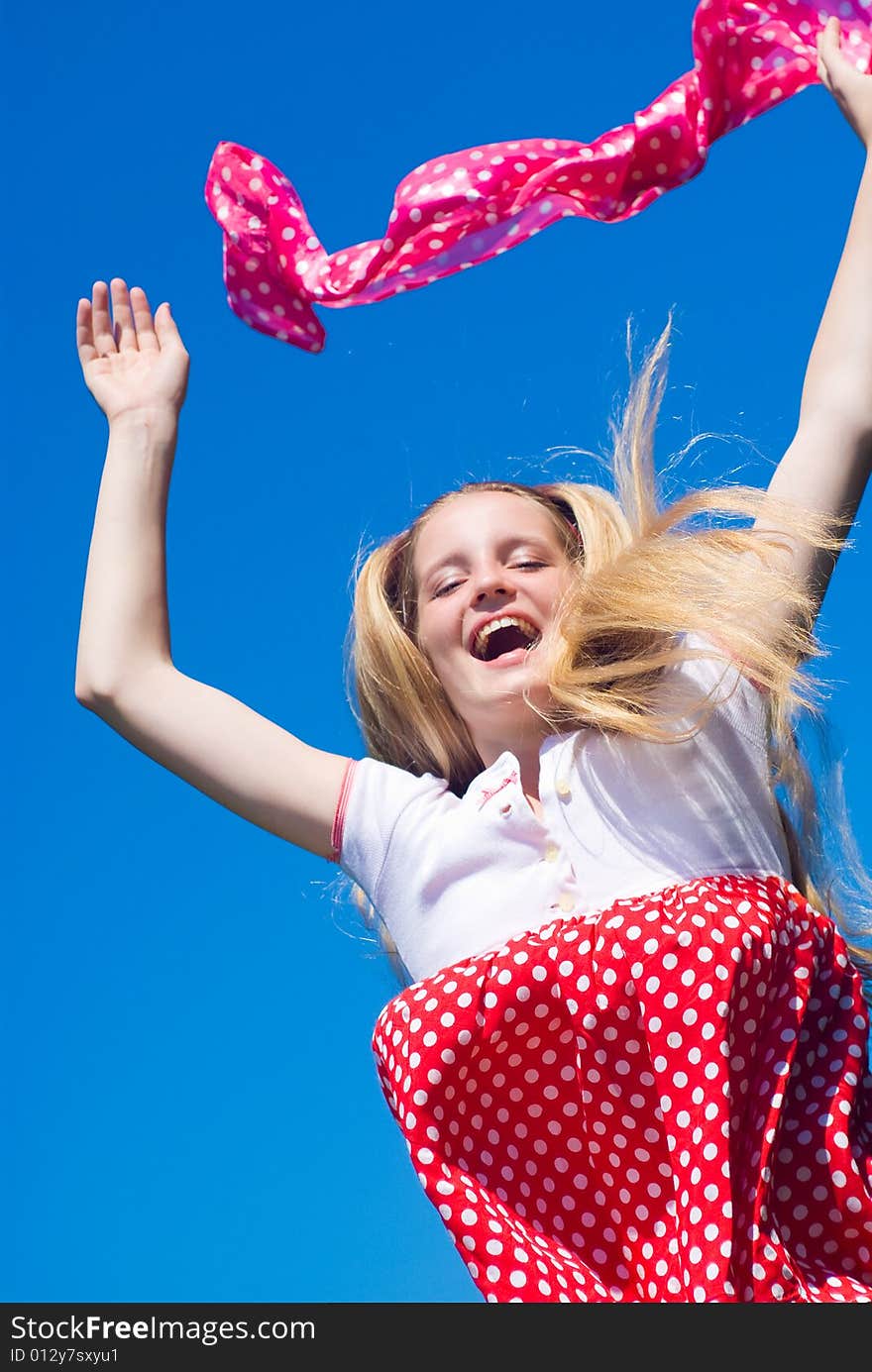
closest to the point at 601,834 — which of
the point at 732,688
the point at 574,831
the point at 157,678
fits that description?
the point at 574,831

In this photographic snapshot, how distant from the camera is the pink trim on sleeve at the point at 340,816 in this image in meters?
3.02

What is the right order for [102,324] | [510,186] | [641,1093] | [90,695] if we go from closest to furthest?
[641,1093]
[90,695]
[510,186]
[102,324]

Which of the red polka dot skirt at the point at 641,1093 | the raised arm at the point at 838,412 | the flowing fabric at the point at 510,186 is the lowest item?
the red polka dot skirt at the point at 641,1093

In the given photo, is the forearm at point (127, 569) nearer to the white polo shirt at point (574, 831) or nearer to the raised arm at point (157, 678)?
the raised arm at point (157, 678)

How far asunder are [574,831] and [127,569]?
1.01 metres

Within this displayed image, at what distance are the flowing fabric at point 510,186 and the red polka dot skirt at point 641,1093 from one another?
149 centimetres

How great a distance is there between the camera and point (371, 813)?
3.01m

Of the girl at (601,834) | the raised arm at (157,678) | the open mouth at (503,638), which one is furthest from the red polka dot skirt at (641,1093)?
the open mouth at (503,638)

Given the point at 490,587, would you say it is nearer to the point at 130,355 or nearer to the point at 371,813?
the point at 371,813

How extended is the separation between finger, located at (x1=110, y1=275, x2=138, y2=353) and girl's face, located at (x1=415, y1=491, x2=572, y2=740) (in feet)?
2.58

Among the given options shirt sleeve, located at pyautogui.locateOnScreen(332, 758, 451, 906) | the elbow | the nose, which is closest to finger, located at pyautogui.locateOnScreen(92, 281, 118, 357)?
the elbow
